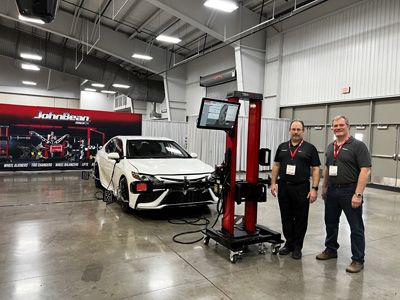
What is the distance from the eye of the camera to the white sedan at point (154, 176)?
14.3ft

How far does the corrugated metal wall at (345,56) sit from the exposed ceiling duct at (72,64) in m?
7.97

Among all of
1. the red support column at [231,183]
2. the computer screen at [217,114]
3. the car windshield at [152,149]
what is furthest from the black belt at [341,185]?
the car windshield at [152,149]

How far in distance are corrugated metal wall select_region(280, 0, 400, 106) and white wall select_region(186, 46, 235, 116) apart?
3.20 metres

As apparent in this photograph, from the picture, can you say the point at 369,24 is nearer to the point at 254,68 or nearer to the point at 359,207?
the point at 254,68

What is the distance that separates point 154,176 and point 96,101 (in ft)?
67.7

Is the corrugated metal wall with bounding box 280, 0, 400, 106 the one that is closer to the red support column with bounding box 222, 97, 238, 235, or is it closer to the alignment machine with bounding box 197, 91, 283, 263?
the alignment machine with bounding box 197, 91, 283, 263

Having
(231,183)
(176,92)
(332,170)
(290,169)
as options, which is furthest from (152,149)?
(176,92)

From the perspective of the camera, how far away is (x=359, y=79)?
28.7 ft

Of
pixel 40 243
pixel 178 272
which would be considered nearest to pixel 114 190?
pixel 40 243

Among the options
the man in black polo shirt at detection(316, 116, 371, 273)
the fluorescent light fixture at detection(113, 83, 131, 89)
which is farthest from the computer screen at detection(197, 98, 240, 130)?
the fluorescent light fixture at detection(113, 83, 131, 89)

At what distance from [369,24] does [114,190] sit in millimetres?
8058

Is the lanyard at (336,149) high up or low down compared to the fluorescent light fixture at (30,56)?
down

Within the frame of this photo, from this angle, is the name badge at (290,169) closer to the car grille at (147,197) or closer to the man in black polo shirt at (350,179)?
the man in black polo shirt at (350,179)

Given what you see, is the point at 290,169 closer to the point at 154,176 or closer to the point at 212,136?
the point at 154,176
